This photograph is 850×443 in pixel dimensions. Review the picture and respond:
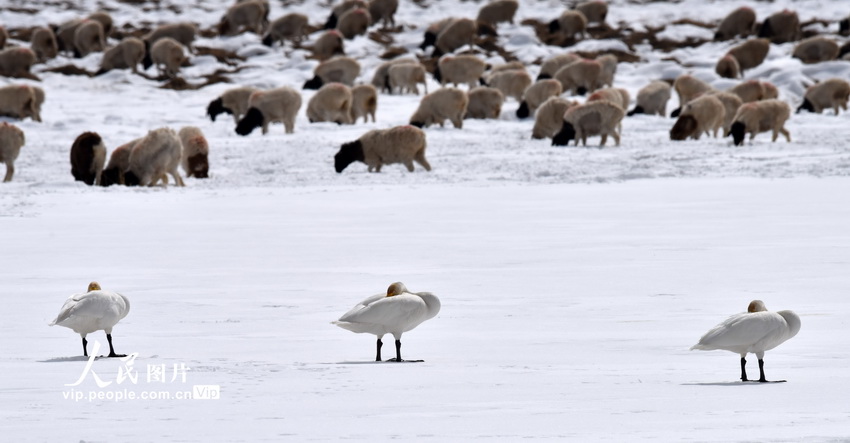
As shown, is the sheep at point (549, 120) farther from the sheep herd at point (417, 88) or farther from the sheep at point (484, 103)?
the sheep at point (484, 103)

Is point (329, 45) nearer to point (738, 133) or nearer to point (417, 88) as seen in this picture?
point (417, 88)

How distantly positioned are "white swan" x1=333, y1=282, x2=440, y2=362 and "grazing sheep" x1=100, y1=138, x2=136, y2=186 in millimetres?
12481

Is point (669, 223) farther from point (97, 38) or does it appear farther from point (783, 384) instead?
point (97, 38)

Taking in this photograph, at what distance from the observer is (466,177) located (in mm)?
17781

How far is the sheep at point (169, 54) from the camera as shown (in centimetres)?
3494

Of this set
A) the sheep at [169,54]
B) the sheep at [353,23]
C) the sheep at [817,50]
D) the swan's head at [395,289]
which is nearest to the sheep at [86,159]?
the swan's head at [395,289]

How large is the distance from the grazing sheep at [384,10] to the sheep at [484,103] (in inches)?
623

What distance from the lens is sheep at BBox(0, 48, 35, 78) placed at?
3331 centimetres

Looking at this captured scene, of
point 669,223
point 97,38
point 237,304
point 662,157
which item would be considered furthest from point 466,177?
point 97,38

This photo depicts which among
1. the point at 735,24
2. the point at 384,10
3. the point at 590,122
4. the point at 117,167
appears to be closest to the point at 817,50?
the point at 735,24

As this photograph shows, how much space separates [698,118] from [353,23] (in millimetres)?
19792

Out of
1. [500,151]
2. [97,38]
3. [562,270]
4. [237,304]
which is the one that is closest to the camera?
[237,304]

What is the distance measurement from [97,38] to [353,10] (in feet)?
28.1

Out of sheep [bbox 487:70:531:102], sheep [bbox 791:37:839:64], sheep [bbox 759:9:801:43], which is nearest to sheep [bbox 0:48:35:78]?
sheep [bbox 487:70:531:102]
